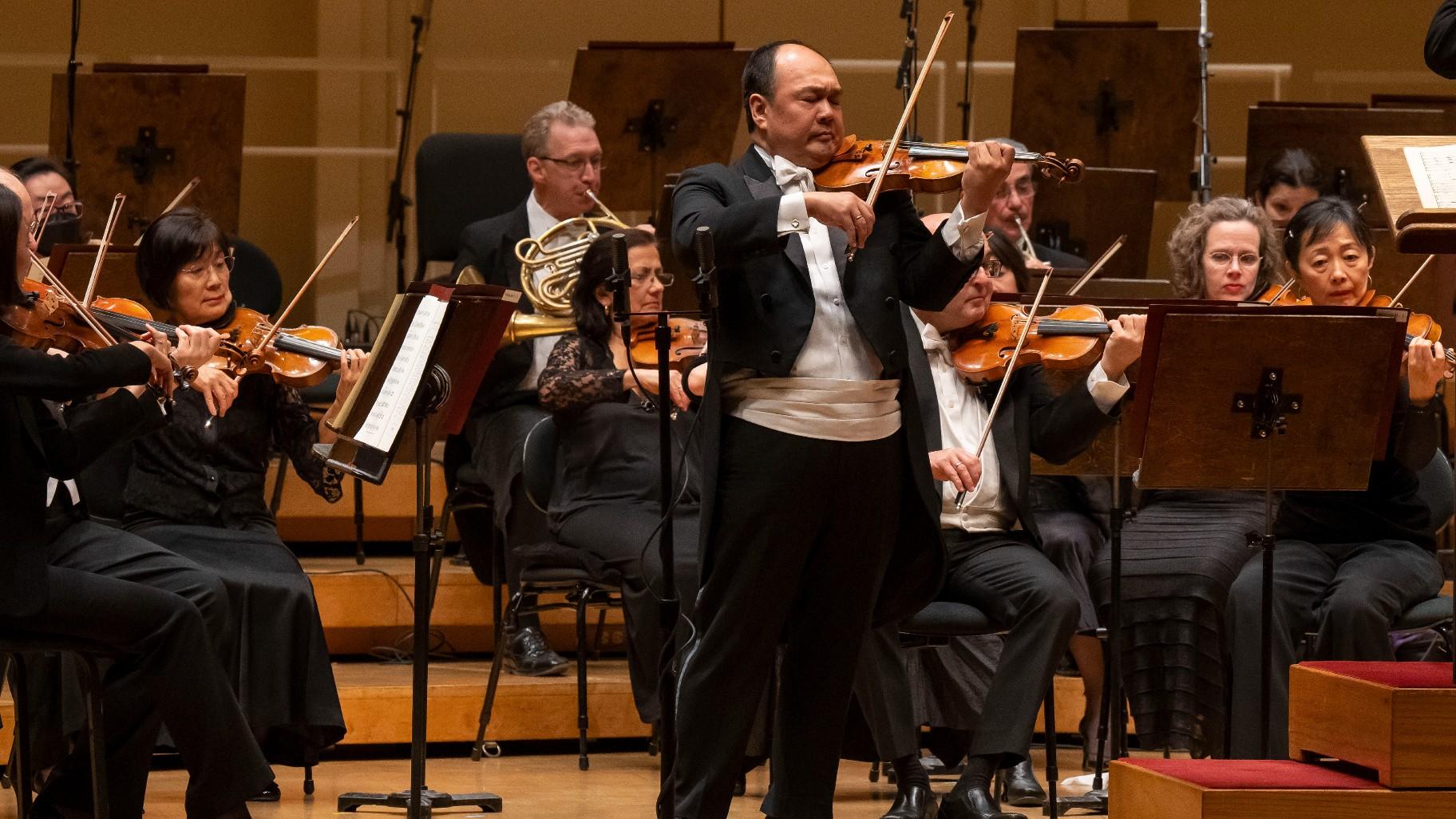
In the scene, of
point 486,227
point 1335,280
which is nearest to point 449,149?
point 486,227

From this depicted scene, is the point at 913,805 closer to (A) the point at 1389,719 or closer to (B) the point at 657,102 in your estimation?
(A) the point at 1389,719

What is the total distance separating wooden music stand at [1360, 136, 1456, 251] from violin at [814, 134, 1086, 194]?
68 cm

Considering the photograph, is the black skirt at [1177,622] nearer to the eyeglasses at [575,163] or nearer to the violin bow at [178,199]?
the eyeglasses at [575,163]

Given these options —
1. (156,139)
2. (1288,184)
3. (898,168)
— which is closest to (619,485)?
(898,168)

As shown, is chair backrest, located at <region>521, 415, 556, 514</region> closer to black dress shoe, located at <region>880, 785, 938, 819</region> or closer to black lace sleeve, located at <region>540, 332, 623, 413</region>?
black lace sleeve, located at <region>540, 332, 623, 413</region>

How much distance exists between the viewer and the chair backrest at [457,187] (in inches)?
230

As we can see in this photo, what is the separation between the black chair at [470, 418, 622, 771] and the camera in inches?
176

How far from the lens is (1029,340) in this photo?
4070 millimetres

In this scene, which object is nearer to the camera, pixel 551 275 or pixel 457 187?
pixel 551 275

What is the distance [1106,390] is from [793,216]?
4.15 feet

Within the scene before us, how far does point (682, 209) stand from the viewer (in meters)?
3.06

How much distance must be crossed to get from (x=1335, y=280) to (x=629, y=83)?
229 centimetres

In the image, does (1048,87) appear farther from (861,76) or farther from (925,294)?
(925,294)

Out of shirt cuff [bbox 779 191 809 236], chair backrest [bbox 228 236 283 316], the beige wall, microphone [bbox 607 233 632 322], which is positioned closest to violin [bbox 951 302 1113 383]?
microphone [bbox 607 233 632 322]
